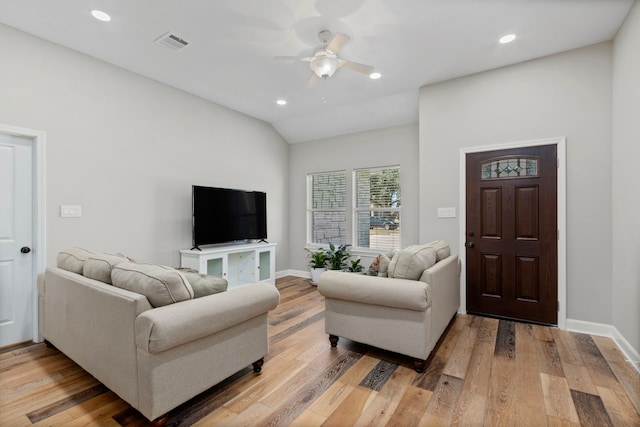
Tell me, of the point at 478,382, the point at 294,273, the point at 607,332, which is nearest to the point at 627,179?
the point at 607,332

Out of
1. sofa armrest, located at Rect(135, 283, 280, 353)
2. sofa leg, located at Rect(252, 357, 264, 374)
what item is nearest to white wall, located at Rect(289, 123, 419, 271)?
sofa leg, located at Rect(252, 357, 264, 374)

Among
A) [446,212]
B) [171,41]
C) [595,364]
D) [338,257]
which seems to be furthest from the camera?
[338,257]

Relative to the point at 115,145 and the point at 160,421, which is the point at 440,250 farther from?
the point at 115,145

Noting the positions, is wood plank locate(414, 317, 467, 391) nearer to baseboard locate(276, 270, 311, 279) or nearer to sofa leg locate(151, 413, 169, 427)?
sofa leg locate(151, 413, 169, 427)

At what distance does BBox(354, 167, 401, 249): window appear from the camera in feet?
16.5

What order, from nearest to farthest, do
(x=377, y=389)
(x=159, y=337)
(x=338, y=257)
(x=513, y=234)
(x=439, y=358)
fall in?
1. (x=159, y=337)
2. (x=377, y=389)
3. (x=439, y=358)
4. (x=513, y=234)
5. (x=338, y=257)

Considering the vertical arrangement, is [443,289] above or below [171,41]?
below

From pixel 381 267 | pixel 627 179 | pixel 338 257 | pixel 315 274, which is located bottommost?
pixel 315 274

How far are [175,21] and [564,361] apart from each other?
4326mm

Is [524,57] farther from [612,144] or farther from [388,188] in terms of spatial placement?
[388,188]

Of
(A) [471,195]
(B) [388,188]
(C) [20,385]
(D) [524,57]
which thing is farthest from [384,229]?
(C) [20,385]

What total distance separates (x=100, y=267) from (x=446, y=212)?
353 cm

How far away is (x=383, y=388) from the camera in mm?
2105

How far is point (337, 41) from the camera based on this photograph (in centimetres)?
251
